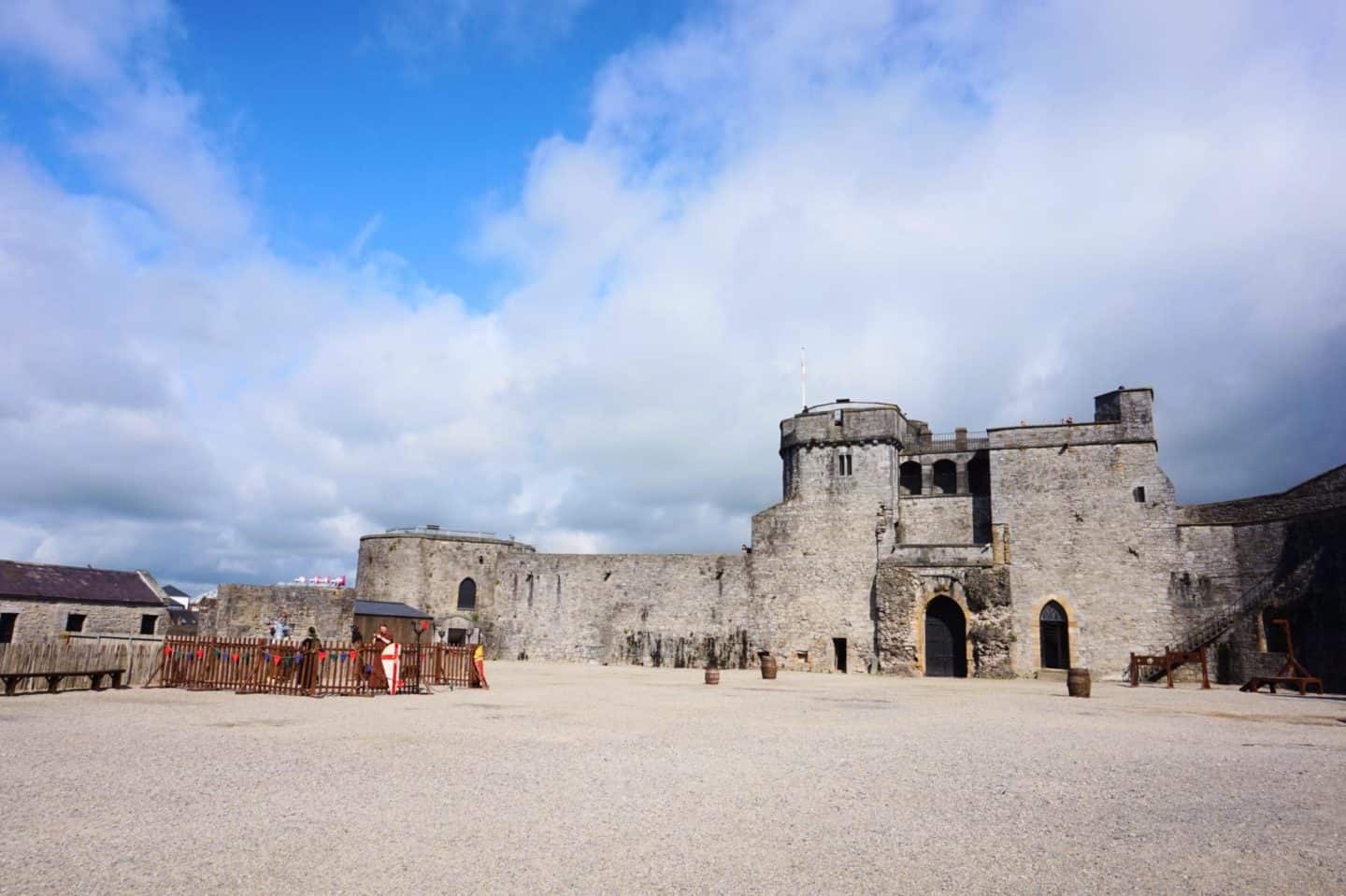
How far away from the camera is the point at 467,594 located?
3925 centimetres

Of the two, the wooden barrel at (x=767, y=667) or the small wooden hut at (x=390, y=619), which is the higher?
the small wooden hut at (x=390, y=619)

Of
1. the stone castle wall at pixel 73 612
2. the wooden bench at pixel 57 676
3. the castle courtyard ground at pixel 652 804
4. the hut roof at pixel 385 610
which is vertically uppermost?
the hut roof at pixel 385 610

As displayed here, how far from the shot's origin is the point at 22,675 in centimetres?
1521

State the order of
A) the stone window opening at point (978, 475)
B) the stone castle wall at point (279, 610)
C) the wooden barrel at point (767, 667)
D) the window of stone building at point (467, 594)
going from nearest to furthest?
the wooden barrel at point (767, 667) < the stone castle wall at point (279, 610) < the stone window opening at point (978, 475) < the window of stone building at point (467, 594)

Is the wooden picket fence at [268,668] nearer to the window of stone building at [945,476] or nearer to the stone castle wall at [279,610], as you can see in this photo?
the stone castle wall at [279,610]

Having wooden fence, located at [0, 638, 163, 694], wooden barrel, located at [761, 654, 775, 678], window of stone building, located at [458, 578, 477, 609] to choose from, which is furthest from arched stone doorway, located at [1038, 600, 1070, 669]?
wooden fence, located at [0, 638, 163, 694]

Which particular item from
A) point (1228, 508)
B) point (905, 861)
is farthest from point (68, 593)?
point (1228, 508)

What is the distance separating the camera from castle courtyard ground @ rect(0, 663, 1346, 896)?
5.26 meters

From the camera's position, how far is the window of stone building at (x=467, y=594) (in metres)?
39.0

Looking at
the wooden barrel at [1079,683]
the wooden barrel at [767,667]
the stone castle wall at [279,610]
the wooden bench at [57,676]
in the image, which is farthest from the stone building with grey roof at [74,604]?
the wooden barrel at [1079,683]

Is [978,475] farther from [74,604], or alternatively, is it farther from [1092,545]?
[74,604]

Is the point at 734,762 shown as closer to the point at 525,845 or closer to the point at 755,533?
the point at 525,845

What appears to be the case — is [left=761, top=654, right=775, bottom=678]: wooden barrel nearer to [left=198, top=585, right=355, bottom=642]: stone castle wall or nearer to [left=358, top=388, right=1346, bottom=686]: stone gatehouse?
[left=358, top=388, right=1346, bottom=686]: stone gatehouse

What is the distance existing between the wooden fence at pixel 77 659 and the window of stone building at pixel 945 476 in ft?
88.7
